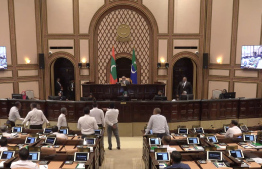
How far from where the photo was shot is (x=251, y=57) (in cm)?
1095

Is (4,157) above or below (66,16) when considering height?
below

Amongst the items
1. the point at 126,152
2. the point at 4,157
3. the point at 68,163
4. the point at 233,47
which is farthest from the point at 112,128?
the point at 233,47

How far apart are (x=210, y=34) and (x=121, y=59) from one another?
15.8 feet

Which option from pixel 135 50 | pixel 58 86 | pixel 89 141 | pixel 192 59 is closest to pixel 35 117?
pixel 89 141

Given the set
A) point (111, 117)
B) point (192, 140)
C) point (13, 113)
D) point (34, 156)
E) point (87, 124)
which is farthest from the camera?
point (13, 113)

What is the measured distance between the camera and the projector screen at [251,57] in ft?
35.1

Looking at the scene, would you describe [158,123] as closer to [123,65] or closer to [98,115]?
[98,115]

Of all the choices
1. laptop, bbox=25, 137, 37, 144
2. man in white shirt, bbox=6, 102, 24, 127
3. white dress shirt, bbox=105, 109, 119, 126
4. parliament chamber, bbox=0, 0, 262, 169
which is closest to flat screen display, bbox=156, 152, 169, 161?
white dress shirt, bbox=105, 109, 119, 126

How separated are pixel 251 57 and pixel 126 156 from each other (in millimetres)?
7597

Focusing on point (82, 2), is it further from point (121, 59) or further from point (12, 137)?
point (12, 137)

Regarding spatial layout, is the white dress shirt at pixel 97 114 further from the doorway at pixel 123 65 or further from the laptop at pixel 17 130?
the doorway at pixel 123 65

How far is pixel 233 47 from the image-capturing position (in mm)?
11703

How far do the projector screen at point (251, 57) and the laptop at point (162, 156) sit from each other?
7.95 meters

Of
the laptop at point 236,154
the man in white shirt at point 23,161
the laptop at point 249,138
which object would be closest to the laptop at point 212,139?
the laptop at point 249,138
